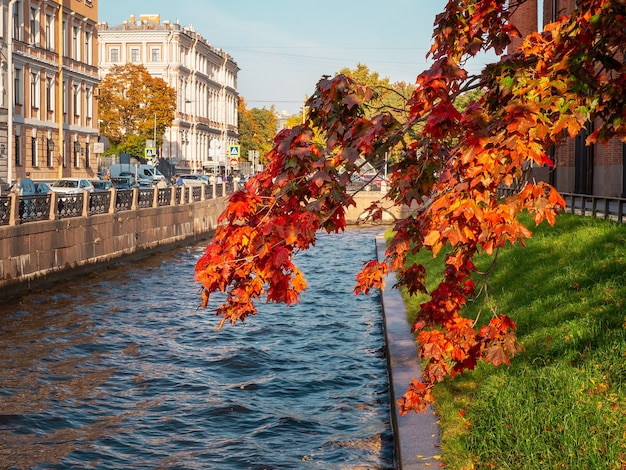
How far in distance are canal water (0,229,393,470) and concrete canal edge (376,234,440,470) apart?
0.62 metres

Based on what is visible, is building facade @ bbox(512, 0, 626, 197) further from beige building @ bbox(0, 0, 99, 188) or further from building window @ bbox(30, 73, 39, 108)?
building window @ bbox(30, 73, 39, 108)

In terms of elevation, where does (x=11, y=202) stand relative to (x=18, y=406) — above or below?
above

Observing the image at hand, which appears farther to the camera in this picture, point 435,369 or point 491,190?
point 435,369

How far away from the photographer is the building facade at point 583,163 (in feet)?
95.4

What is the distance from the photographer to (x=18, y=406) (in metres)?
12.4

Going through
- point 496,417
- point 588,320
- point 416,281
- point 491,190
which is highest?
point 491,190

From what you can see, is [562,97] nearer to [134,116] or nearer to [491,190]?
[491,190]

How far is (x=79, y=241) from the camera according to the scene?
2759 centimetres

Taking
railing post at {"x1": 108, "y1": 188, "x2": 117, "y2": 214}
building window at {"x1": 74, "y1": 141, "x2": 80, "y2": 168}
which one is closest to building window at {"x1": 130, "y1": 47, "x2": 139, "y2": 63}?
building window at {"x1": 74, "y1": 141, "x2": 80, "y2": 168}

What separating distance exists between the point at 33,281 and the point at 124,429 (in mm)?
13378

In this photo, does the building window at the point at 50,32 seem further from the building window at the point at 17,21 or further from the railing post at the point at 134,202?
the railing post at the point at 134,202

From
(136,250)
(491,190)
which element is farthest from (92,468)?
(136,250)

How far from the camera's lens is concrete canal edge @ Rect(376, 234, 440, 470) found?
8047 millimetres

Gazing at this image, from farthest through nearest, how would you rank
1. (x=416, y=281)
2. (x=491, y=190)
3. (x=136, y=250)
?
(x=136, y=250) < (x=416, y=281) < (x=491, y=190)
